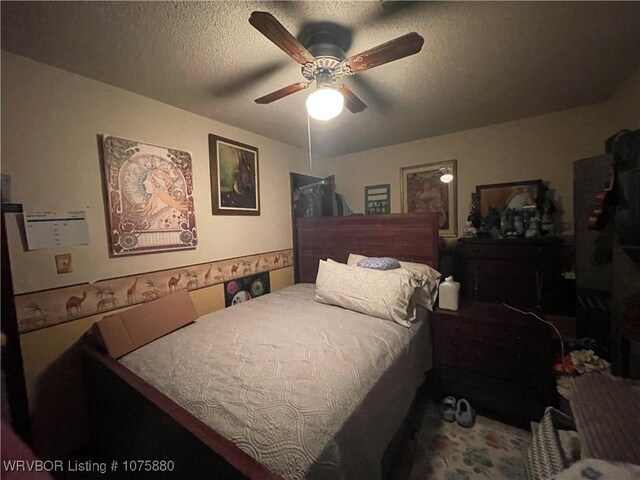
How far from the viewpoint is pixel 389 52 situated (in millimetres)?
1038

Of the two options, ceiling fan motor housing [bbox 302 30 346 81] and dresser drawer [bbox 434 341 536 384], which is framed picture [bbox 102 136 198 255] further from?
dresser drawer [bbox 434 341 536 384]

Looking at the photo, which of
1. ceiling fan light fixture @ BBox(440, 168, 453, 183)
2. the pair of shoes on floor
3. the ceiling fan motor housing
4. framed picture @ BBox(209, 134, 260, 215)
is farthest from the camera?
ceiling fan light fixture @ BBox(440, 168, 453, 183)

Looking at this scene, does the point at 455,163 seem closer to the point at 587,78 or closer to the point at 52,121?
the point at 587,78

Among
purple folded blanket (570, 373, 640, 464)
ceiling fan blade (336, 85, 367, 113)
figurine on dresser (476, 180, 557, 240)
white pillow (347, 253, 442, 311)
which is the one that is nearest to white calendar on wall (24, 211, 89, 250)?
ceiling fan blade (336, 85, 367, 113)

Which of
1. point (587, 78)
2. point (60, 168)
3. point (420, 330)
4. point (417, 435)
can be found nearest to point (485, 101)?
point (587, 78)

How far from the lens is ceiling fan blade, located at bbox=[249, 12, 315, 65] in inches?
33.4

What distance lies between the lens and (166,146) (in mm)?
1837

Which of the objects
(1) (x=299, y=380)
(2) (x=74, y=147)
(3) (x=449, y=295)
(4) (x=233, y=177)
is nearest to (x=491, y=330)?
(3) (x=449, y=295)

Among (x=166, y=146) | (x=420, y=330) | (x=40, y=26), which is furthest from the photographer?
(x=166, y=146)

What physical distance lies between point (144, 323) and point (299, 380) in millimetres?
1052

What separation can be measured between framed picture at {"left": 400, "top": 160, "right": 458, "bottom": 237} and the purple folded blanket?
175cm

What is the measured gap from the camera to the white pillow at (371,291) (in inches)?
63.3

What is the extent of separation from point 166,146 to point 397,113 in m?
1.87

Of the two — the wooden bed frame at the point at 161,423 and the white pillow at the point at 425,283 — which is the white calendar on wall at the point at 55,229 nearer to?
the wooden bed frame at the point at 161,423
